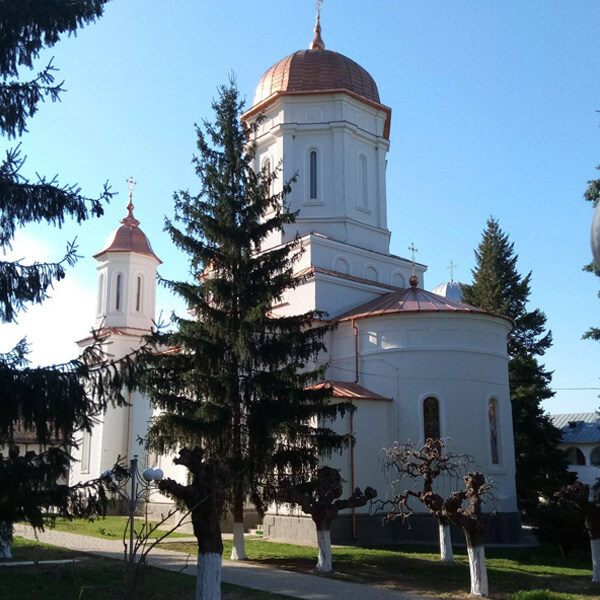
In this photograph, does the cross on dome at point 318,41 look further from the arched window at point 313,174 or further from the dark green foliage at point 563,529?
the dark green foliage at point 563,529

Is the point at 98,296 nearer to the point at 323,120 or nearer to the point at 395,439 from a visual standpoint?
the point at 323,120

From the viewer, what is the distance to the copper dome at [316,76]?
22.7 m

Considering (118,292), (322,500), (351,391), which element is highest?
(118,292)

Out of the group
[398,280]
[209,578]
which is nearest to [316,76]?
[398,280]

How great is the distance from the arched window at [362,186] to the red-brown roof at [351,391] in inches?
267

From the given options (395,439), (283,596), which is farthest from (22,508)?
(395,439)

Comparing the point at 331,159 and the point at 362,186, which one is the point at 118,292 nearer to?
the point at 331,159

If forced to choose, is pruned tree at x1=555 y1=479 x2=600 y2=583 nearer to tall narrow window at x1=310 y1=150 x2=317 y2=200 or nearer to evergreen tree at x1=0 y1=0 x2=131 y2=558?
evergreen tree at x1=0 y1=0 x2=131 y2=558

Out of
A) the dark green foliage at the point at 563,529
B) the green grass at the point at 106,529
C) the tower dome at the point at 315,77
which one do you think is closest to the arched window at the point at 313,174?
the tower dome at the point at 315,77

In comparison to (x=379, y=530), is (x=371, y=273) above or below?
above

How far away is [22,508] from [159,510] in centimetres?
1662

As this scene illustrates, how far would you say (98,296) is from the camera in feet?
94.9

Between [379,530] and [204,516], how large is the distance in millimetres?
8938

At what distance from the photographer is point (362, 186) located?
22.9 m
